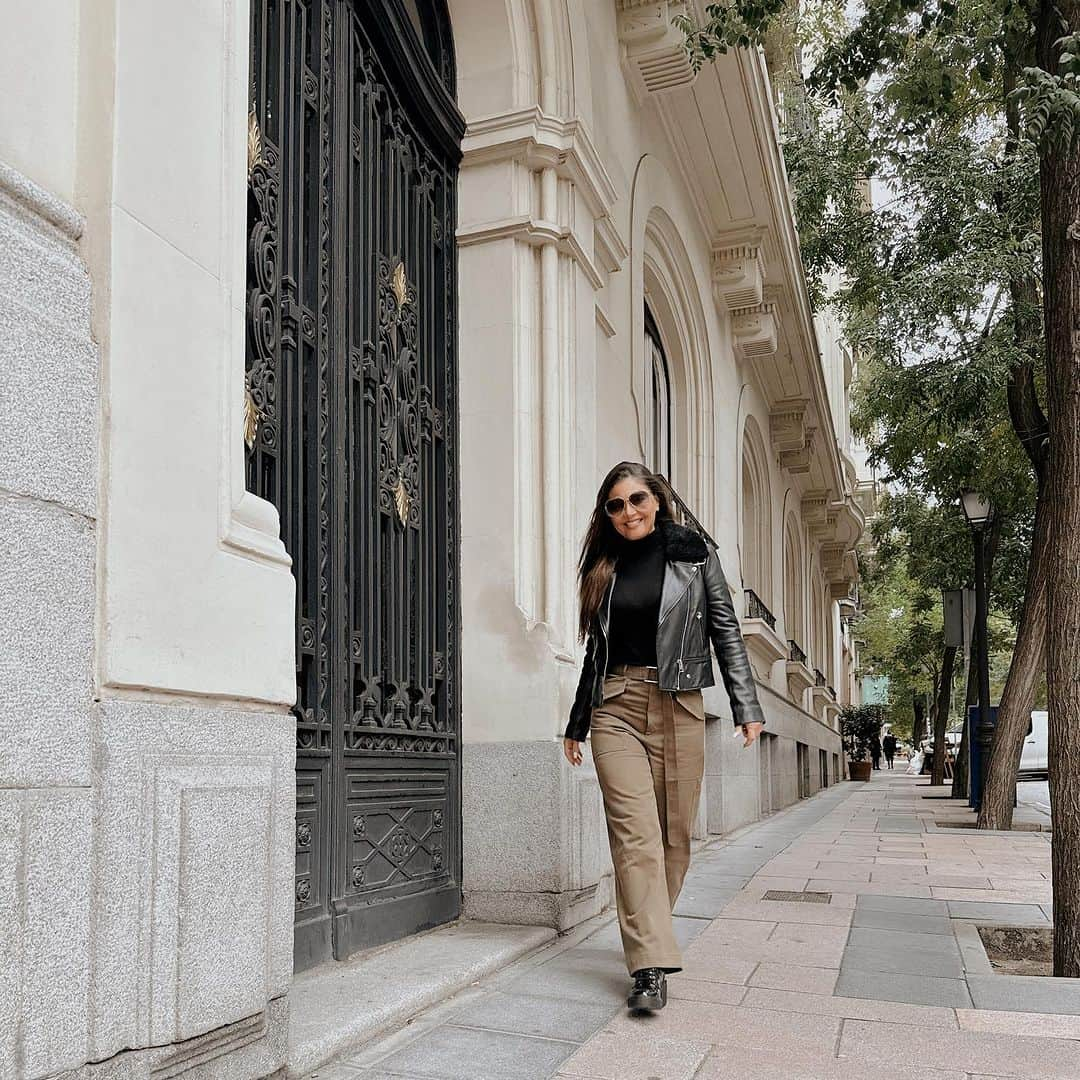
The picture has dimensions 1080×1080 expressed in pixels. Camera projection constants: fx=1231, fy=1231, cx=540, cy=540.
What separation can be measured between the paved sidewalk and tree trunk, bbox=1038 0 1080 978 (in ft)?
1.68

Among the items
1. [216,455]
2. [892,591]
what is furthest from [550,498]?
[892,591]

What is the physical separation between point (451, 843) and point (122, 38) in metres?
3.98

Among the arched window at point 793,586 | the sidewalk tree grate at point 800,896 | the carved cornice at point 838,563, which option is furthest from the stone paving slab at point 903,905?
the carved cornice at point 838,563

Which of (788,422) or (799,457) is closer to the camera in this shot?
(788,422)

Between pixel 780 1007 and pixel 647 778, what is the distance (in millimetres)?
942

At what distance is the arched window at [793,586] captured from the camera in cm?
2223

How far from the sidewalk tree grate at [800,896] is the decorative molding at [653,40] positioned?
5.43m

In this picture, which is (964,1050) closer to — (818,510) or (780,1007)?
(780,1007)

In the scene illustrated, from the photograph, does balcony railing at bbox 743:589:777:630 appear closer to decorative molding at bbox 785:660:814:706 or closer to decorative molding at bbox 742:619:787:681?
decorative molding at bbox 742:619:787:681

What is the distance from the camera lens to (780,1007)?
446cm

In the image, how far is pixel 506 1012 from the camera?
4.27 metres

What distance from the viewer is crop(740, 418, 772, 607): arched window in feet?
58.1

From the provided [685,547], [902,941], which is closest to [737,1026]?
[685,547]

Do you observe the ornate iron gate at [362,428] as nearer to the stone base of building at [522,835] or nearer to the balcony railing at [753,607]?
the stone base of building at [522,835]
